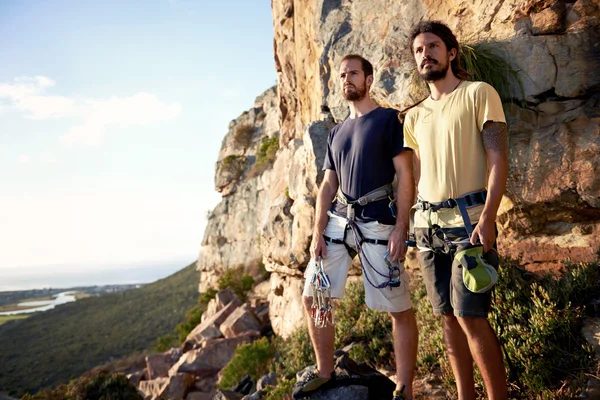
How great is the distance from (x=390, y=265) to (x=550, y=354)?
5.26 feet

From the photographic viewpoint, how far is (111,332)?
130 ft

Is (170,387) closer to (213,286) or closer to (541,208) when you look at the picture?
(541,208)

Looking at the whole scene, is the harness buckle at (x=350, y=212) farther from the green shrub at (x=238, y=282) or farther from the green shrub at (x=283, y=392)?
the green shrub at (x=238, y=282)

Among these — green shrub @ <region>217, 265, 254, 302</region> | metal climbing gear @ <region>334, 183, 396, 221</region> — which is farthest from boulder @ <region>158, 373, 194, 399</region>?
metal climbing gear @ <region>334, 183, 396, 221</region>

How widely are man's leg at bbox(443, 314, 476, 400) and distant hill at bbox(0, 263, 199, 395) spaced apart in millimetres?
32692

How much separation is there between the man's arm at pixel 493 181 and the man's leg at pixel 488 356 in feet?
1.75

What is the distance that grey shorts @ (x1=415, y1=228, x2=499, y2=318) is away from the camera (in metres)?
2.58

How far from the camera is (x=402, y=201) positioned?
3.34 m

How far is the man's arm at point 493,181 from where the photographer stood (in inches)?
100.0

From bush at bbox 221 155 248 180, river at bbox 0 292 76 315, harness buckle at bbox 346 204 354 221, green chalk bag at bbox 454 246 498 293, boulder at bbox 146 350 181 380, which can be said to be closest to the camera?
green chalk bag at bbox 454 246 498 293

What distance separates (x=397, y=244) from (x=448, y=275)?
509 millimetres

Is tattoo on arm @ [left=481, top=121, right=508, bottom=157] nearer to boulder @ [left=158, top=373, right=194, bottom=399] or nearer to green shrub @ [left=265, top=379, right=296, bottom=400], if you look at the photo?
green shrub @ [left=265, top=379, right=296, bottom=400]

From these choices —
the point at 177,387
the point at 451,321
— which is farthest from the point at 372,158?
the point at 177,387

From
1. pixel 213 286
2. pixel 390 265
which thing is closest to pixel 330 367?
pixel 390 265
